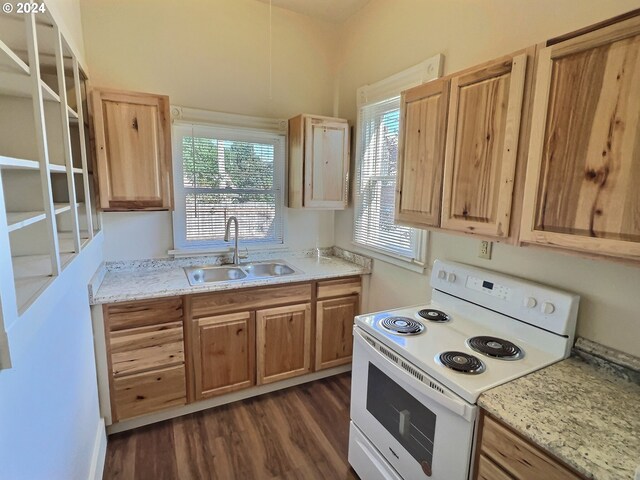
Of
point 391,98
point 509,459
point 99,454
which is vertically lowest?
point 99,454

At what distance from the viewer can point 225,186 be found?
9.02 feet

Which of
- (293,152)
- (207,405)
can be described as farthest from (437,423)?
(293,152)

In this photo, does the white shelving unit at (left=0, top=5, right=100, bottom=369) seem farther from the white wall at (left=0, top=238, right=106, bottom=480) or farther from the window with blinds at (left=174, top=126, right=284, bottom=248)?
the window with blinds at (left=174, top=126, right=284, bottom=248)

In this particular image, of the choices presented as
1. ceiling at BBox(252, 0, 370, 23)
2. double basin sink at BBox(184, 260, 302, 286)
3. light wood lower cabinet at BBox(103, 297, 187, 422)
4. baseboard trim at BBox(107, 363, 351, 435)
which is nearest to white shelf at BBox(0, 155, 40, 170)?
light wood lower cabinet at BBox(103, 297, 187, 422)

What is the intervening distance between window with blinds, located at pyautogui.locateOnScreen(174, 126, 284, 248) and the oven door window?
1704mm

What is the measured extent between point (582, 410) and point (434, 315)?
2.57 feet

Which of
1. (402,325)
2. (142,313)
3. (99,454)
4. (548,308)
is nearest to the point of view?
(548,308)

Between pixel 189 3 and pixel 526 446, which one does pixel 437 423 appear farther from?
pixel 189 3

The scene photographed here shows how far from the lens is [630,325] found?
1.25 m

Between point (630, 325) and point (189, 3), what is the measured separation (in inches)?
125

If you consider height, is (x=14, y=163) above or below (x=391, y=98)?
below

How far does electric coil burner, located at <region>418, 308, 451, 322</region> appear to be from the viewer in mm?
1777

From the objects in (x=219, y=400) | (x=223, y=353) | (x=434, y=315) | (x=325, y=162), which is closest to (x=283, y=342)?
(x=223, y=353)

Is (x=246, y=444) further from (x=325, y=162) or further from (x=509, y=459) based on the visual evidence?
(x=325, y=162)
